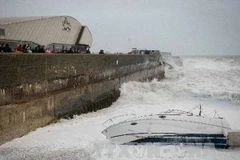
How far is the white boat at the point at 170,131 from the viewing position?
24.3 ft

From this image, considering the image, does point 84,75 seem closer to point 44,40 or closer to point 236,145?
point 236,145

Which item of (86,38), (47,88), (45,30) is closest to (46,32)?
(45,30)

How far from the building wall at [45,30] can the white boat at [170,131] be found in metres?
14.6

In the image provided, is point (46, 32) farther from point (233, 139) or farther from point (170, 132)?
point (233, 139)

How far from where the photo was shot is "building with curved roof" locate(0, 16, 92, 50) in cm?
1953

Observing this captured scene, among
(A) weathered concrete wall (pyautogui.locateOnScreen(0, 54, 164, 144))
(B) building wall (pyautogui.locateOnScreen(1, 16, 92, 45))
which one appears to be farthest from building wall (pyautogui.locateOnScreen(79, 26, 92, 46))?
(A) weathered concrete wall (pyautogui.locateOnScreen(0, 54, 164, 144))

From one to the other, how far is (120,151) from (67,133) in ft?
7.68

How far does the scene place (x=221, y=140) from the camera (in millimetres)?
7355

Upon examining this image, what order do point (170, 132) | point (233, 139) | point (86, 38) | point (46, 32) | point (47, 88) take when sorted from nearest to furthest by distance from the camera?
point (233, 139), point (170, 132), point (47, 88), point (46, 32), point (86, 38)

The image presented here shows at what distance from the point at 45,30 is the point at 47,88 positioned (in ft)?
49.1

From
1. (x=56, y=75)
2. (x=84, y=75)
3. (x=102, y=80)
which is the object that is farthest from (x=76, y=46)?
(x=56, y=75)

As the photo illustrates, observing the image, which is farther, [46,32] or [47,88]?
[46,32]

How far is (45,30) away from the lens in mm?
23031

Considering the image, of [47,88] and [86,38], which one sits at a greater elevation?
[86,38]
